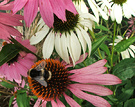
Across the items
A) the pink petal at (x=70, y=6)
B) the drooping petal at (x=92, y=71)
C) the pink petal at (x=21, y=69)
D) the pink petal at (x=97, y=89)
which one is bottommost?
the pink petal at (x=97, y=89)

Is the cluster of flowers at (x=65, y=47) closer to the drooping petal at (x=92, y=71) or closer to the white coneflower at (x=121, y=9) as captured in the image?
the drooping petal at (x=92, y=71)

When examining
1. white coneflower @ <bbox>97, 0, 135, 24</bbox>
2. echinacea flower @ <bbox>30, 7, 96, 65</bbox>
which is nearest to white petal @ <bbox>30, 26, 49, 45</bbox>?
echinacea flower @ <bbox>30, 7, 96, 65</bbox>

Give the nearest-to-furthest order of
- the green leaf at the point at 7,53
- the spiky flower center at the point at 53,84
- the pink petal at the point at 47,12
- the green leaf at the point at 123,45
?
the pink petal at the point at 47,12 < the green leaf at the point at 7,53 < the spiky flower center at the point at 53,84 < the green leaf at the point at 123,45

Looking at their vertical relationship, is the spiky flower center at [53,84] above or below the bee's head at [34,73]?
below

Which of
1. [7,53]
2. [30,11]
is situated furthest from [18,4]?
[7,53]

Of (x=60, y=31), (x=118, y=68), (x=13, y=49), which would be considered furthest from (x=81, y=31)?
(x=118, y=68)

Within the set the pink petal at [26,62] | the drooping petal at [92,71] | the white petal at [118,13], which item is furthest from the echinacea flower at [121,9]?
the pink petal at [26,62]

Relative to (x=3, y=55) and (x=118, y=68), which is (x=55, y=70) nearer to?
(x=3, y=55)
